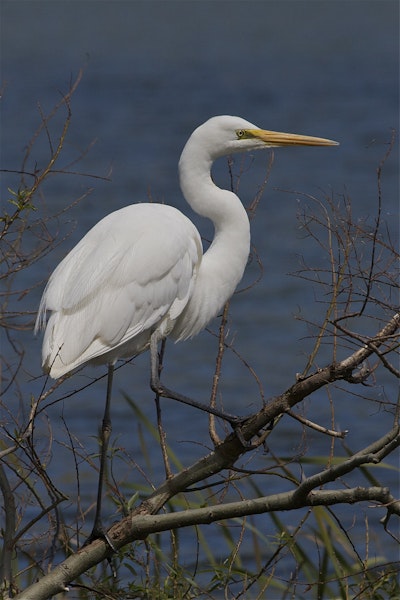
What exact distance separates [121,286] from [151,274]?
A: 0.10m

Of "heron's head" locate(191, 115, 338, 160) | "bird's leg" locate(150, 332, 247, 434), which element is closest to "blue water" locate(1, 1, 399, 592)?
"heron's head" locate(191, 115, 338, 160)

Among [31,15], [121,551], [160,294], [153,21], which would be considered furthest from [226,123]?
[153,21]

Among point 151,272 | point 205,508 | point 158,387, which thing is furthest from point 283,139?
point 205,508

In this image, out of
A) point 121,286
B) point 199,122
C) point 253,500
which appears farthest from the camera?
point 199,122

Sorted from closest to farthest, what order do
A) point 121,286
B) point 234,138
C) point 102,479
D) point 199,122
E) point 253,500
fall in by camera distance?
point 253,500, point 102,479, point 121,286, point 234,138, point 199,122

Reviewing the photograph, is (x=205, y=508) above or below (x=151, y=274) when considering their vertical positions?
below

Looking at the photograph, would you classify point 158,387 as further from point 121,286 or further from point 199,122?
point 199,122

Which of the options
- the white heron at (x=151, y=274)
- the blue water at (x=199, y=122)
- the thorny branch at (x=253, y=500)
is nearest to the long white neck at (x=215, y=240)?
the white heron at (x=151, y=274)

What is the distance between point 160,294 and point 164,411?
4.24 metres

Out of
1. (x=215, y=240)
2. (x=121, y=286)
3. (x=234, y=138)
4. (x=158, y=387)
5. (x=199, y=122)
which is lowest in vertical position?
(x=158, y=387)

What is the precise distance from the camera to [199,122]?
17.1 meters

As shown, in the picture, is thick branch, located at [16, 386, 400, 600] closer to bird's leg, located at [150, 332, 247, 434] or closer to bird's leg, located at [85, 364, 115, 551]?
bird's leg, located at [85, 364, 115, 551]

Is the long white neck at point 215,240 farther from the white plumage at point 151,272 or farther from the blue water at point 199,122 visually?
the blue water at point 199,122

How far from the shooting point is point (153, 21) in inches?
1339
